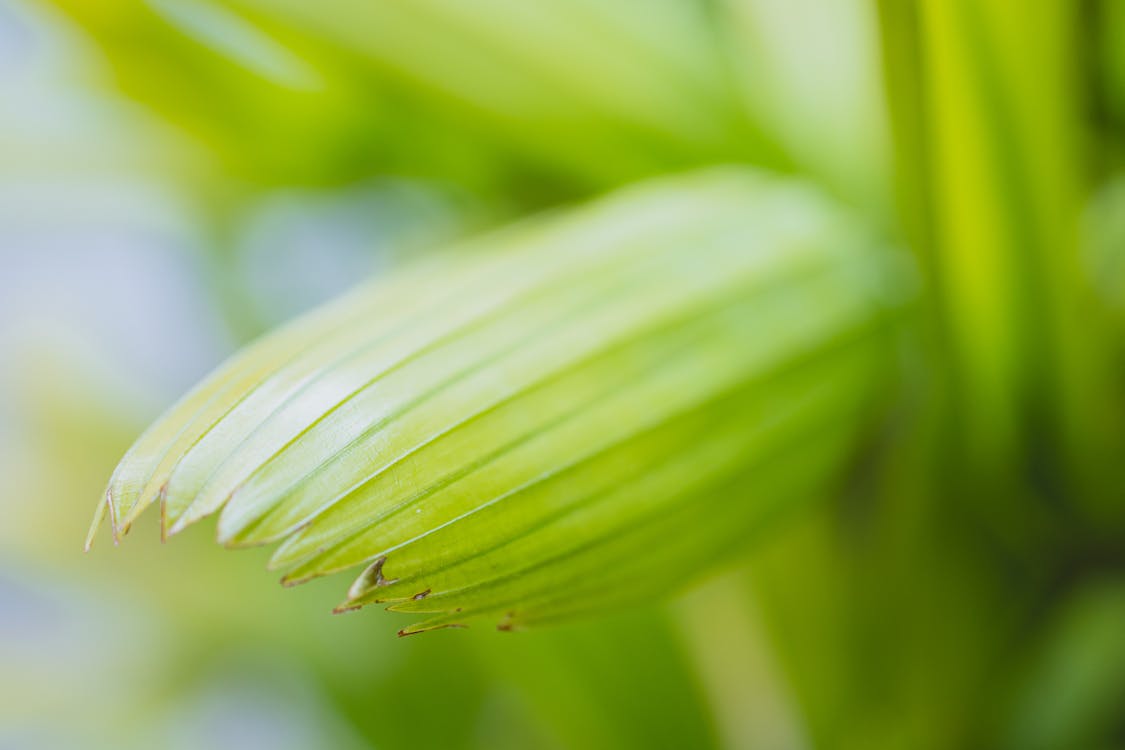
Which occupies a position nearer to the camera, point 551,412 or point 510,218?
point 551,412

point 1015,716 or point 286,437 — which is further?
point 1015,716

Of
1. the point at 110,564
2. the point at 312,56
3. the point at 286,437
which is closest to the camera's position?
the point at 286,437

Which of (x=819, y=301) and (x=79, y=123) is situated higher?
(x=79, y=123)

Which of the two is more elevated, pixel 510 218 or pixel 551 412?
pixel 510 218

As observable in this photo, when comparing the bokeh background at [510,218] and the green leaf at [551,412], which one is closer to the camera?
the green leaf at [551,412]

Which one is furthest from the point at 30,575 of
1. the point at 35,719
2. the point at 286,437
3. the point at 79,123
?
the point at 286,437

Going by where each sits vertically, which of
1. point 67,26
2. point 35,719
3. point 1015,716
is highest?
point 67,26

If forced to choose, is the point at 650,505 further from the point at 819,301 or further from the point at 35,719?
the point at 35,719
